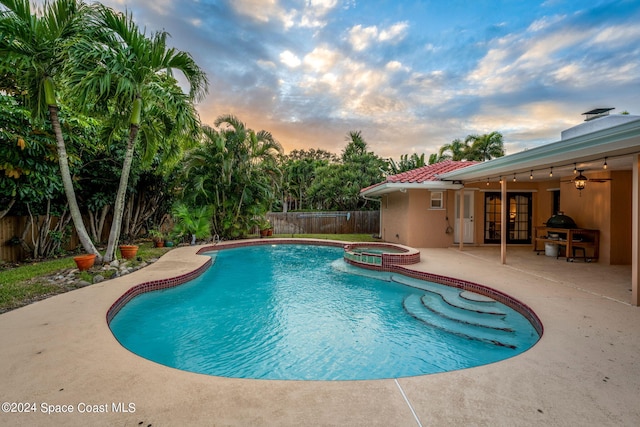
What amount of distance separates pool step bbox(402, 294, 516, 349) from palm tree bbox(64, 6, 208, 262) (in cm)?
699

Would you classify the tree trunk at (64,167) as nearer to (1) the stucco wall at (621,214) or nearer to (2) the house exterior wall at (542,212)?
(2) the house exterior wall at (542,212)

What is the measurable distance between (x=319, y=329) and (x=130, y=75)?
23.3 ft

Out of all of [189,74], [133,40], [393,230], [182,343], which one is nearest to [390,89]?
[393,230]

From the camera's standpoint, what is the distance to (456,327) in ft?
16.1

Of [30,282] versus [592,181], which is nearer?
[30,282]

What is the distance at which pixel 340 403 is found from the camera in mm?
2414

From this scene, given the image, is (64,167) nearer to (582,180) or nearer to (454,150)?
(582,180)

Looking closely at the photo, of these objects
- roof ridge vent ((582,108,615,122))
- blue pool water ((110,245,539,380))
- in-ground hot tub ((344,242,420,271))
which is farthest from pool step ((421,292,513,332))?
roof ridge vent ((582,108,615,122))

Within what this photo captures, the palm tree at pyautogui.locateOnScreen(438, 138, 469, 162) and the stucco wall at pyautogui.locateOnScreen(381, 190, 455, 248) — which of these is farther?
the palm tree at pyautogui.locateOnScreen(438, 138, 469, 162)

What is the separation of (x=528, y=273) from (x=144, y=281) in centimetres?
942

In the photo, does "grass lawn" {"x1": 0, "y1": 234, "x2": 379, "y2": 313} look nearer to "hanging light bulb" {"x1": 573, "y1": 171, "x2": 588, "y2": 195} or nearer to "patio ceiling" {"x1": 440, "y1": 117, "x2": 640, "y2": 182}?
"patio ceiling" {"x1": 440, "y1": 117, "x2": 640, "y2": 182}

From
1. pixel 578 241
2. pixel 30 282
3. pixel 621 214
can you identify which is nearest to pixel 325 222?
pixel 578 241

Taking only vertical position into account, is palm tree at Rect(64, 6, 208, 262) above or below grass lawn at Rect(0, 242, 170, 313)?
above

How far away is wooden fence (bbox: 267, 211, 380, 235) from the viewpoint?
19.5 meters
